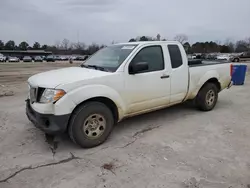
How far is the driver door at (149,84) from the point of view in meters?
4.15

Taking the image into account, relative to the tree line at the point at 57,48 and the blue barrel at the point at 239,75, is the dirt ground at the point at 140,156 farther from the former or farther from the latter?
the tree line at the point at 57,48

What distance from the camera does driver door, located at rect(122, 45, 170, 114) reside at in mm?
4148

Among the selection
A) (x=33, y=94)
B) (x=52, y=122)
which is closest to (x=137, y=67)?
(x=52, y=122)

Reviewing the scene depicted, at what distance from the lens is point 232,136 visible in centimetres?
423

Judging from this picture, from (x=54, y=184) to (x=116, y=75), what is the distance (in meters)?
1.97

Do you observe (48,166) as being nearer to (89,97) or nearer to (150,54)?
(89,97)

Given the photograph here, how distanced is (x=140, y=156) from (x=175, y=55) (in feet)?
8.17

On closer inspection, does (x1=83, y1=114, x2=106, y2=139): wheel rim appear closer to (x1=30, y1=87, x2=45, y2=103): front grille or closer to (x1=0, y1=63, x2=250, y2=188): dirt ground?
(x1=0, y1=63, x2=250, y2=188): dirt ground

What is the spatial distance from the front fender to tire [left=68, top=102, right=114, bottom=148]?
0.15m

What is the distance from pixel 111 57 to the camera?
177 inches

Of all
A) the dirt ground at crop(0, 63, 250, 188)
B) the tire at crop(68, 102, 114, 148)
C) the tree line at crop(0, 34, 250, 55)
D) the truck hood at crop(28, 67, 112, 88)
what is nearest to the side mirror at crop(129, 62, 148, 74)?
the truck hood at crop(28, 67, 112, 88)

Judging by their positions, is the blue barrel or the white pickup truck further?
the blue barrel

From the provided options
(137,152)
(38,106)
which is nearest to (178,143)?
(137,152)

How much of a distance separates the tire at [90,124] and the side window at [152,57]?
119cm
